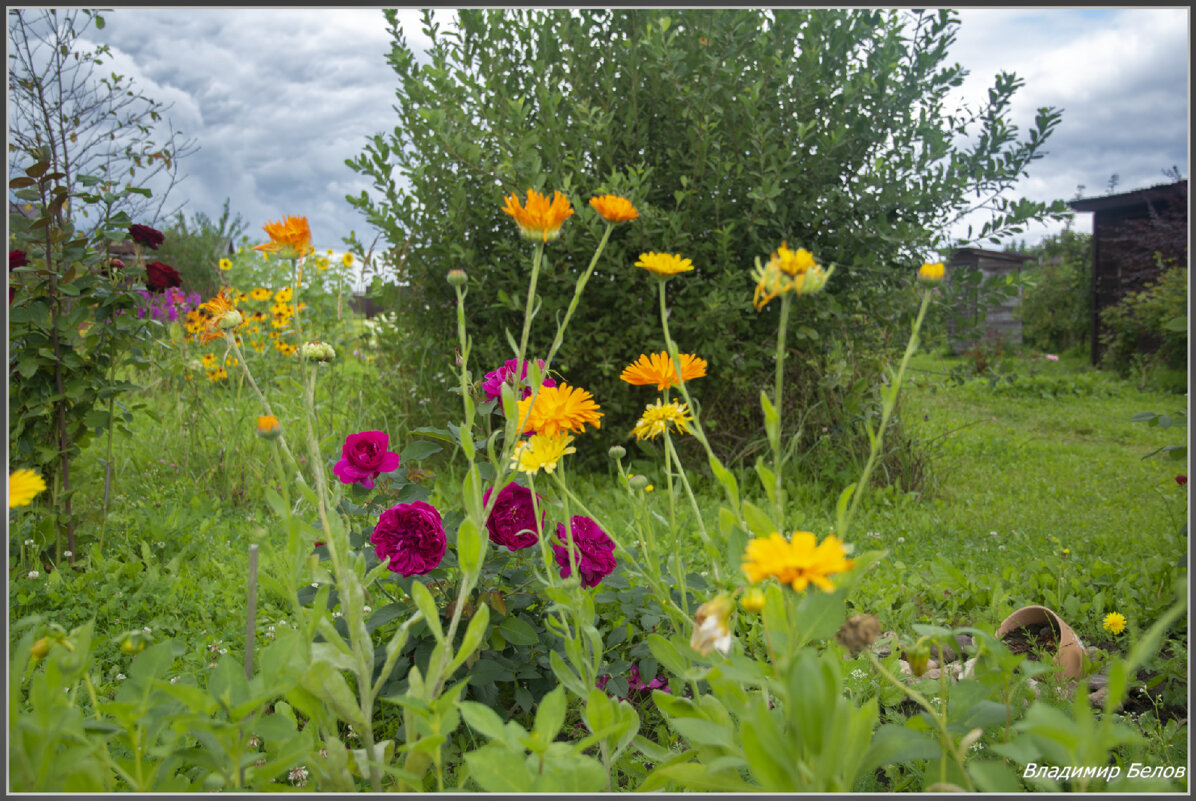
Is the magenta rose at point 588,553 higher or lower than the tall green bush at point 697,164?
lower

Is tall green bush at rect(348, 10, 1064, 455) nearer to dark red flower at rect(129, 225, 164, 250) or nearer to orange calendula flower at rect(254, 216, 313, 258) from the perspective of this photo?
dark red flower at rect(129, 225, 164, 250)

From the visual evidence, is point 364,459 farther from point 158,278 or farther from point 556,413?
point 158,278

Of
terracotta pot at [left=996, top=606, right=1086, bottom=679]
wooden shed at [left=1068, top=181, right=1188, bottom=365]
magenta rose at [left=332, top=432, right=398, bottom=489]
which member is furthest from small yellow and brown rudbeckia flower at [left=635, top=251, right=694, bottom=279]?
wooden shed at [left=1068, top=181, right=1188, bottom=365]

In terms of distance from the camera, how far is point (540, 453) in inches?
39.4

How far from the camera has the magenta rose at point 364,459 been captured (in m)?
1.34

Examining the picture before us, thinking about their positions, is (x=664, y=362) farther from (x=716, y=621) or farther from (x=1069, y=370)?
(x=1069, y=370)

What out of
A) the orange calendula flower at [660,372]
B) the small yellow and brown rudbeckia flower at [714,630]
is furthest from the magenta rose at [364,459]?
the small yellow and brown rudbeckia flower at [714,630]

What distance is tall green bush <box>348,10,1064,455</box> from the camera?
10.2 ft

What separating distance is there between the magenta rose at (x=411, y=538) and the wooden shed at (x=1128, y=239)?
972 cm

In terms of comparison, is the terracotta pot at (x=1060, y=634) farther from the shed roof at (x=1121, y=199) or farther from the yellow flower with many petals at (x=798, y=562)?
the shed roof at (x=1121, y=199)

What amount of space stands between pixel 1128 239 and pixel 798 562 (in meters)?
12.2

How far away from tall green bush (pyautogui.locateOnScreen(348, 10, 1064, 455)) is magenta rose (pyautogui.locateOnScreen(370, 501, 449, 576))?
1868 mm

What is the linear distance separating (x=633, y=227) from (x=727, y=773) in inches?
104

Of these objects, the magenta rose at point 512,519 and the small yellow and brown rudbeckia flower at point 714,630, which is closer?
the small yellow and brown rudbeckia flower at point 714,630
